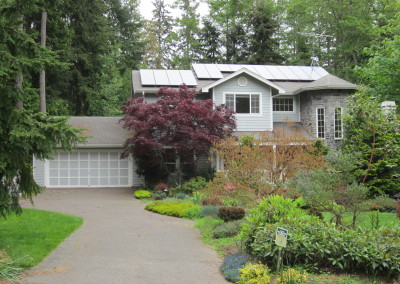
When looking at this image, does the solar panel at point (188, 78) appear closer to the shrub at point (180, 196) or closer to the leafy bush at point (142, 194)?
the leafy bush at point (142, 194)

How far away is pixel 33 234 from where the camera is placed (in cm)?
1074

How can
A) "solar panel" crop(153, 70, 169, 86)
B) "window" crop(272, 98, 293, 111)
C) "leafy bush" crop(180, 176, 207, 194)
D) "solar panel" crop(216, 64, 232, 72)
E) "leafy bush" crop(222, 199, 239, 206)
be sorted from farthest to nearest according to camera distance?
1. "solar panel" crop(216, 64, 232, 72)
2. "window" crop(272, 98, 293, 111)
3. "solar panel" crop(153, 70, 169, 86)
4. "leafy bush" crop(180, 176, 207, 194)
5. "leafy bush" crop(222, 199, 239, 206)

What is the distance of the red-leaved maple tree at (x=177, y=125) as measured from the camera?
64.0 feet

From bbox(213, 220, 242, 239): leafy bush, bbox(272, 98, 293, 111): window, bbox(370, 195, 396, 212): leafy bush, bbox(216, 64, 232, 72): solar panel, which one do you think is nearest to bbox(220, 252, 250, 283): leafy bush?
bbox(213, 220, 242, 239): leafy bush

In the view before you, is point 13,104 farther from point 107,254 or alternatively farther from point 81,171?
point 81,171

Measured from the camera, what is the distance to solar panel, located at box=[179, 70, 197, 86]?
2462 cm

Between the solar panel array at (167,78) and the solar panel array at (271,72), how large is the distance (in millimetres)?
776

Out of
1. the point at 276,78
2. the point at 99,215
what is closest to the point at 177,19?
the point at 276,78

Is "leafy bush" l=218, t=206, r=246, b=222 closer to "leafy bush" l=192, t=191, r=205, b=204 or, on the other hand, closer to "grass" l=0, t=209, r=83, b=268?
"grass" l=0, t=209, r=83, b=268

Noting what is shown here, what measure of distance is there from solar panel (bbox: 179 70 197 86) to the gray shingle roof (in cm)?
457

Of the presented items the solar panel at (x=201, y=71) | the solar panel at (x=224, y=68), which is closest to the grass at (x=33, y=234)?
the solar panel at (x=201, y=71)

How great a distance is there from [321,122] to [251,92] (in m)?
4.59

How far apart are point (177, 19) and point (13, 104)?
129 feet

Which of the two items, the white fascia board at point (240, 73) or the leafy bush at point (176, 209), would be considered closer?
the leafy bush at point (176, 209)
